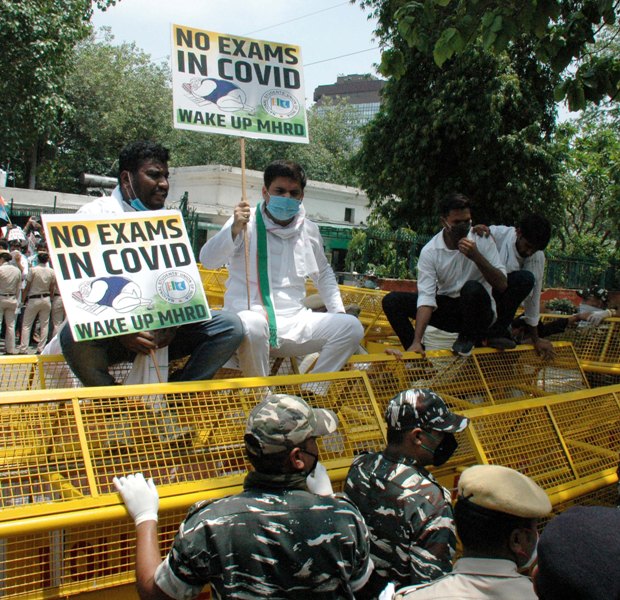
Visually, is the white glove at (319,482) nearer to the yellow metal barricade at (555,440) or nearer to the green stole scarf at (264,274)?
the yellow metal barricade at (555,440)

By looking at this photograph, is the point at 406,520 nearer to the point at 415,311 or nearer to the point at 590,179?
the point at 415,311

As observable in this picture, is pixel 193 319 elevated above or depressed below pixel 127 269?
below

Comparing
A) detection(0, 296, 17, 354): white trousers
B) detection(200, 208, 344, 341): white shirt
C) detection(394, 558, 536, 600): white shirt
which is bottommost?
detection(0, 296, 17, 354): white trousers

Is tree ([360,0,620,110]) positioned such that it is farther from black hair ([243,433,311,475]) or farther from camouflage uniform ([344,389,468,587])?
black hair ([243,433,311,475])

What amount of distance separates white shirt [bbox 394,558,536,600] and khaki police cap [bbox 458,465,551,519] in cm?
16

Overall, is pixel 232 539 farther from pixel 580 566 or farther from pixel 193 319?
pixel 193 319

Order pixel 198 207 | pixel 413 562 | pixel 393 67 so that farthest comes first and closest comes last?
pixel 198 207 → pixel 393 67 → pixel 413 562

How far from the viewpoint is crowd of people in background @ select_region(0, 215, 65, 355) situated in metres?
10.3

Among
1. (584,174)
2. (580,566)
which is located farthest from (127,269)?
(584,174)

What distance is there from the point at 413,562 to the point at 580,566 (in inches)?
42.3

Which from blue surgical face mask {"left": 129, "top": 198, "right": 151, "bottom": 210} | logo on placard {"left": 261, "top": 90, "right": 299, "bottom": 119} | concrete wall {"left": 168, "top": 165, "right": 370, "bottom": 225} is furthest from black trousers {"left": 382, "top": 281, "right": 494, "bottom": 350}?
concrete wall {"left": 168, "top": 165, "right": 370, "bottom": 225}

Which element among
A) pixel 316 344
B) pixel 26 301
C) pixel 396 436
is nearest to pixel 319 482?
pixel 396 436

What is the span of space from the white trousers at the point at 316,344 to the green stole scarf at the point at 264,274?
116mm

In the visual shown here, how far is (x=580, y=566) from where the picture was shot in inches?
50.5
